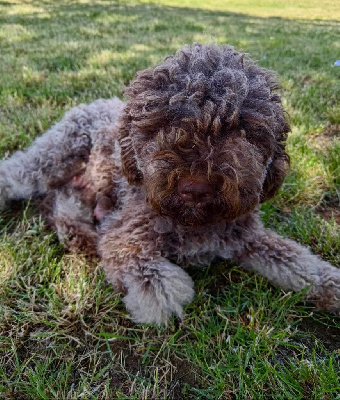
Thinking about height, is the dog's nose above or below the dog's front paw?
above

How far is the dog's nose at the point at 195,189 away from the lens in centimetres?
204

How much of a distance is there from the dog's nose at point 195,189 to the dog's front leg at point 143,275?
2.30ft

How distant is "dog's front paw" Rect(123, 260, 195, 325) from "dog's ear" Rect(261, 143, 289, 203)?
2.59 feet

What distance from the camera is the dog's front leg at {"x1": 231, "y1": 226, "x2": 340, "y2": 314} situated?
2.64 meters

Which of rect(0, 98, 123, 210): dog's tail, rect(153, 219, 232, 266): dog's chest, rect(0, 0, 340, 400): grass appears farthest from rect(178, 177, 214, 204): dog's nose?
rect(0, 98, 123, 210): dog's tail

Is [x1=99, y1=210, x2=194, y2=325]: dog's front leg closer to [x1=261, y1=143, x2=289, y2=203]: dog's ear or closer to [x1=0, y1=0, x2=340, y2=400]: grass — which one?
[x1=0, y1=0, x2=340, y2=400]: grass

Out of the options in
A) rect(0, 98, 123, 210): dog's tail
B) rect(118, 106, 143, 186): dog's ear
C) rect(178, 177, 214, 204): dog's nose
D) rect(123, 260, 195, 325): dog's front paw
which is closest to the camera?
rect(178, 177, 214, 204): dog's nose

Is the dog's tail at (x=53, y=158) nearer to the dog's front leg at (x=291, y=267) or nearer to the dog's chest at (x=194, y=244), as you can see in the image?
the dog's chest at (x=194, y=244)

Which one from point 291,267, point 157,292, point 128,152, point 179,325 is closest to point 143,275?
point 157,292

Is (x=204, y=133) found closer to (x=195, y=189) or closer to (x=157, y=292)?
(x=195, y=189)

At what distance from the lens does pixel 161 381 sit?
217 cm

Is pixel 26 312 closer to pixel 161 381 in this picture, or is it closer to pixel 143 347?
pixel 143 347

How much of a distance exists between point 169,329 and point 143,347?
0.68 feet

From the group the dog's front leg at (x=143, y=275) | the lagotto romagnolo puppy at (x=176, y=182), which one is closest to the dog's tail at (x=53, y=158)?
the lagotto romagnolo puppy at (x=176, y=182)
